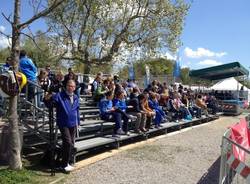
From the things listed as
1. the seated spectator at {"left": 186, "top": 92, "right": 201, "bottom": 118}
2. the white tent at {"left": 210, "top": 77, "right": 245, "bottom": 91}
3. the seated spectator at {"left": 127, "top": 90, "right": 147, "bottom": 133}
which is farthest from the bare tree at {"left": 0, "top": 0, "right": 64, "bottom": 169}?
the white tent at {"left": 210, "top": 77, "right": 245, "bottom": 91}

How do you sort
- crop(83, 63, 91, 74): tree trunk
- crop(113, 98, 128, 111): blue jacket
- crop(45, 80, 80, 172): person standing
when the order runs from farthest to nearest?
crop(83, 63, 91, 74): tree trunk < crop(113, 98, 128, 111): blue jacket < crop(45, 80, 80, 172): person standing

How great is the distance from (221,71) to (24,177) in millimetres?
23490

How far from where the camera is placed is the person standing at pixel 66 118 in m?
7.76

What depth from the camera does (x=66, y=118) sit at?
310 inches

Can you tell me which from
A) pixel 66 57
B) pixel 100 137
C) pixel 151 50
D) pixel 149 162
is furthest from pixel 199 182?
pixel 151 50

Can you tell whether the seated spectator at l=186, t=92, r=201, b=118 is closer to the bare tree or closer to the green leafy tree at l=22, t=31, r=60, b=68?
the green leafy tree at l=22, t=31, r=60, b=68

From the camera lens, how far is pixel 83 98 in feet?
48.5

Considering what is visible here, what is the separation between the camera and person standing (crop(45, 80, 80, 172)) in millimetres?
7758

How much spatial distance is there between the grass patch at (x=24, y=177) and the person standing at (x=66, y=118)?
1.53 ft

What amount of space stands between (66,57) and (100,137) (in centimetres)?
1757

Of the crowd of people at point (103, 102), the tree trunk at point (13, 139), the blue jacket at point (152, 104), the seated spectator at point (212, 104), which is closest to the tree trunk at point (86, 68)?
the seated spectator at point (212, 104)

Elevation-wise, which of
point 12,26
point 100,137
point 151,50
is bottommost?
point 100,137

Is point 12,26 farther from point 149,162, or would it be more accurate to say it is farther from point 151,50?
point 151,50

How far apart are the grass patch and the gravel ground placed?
47 centimetres
